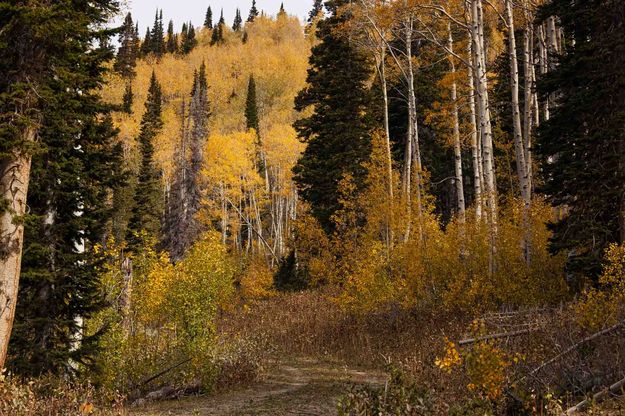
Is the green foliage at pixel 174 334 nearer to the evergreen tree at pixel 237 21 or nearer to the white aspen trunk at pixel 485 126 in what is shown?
the white aspen trunk at pixel 485 126

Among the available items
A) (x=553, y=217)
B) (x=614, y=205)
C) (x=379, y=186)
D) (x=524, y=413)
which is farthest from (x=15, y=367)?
(x=379, y=186)

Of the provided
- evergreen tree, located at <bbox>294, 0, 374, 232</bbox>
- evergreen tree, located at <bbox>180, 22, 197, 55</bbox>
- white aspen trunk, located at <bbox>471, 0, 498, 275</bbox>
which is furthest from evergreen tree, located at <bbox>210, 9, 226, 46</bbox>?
white aspen trunk, located at <bbox>471, 0, 498, 275</bbox>

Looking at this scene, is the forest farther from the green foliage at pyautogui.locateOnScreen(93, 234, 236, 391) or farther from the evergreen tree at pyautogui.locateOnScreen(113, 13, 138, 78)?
the evergreen tree at pyautogui.locateOnScreen(113, 13, 138, 78)

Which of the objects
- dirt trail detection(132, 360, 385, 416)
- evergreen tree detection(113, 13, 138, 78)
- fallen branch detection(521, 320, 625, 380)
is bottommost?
dirt trail detection(132, 360, 385, 416)

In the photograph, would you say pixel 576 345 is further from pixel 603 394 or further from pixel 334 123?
pixel 334 123

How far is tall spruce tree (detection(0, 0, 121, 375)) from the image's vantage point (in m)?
7.90

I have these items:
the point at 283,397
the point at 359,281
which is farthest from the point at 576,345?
the point at 359,281

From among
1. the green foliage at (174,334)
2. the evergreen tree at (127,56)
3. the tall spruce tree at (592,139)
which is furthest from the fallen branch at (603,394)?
the evergreen tree at (127,56)

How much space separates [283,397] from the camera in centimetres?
978

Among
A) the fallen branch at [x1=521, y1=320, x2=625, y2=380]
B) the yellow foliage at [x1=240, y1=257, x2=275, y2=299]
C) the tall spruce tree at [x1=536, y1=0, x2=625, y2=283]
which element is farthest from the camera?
the yellow foliage at [x1=240, y1=257, x2=275, y2=299]

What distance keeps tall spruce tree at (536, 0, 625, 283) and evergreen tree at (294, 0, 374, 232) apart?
13623 millimetres

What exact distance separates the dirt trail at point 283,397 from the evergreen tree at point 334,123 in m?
12.5

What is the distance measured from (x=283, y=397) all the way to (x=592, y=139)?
24.0 feet

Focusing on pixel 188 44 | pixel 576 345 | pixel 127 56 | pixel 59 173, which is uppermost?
pixel 188 44
